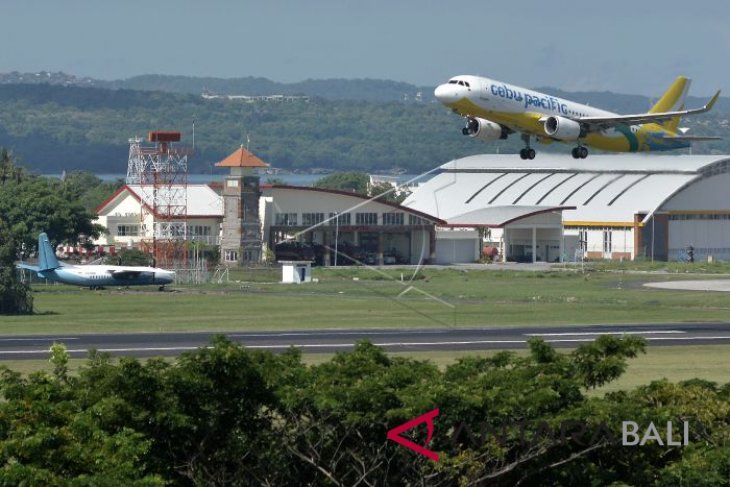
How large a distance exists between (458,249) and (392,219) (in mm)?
9824

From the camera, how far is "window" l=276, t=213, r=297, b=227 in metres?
166

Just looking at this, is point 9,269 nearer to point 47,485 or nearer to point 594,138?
→ point 594,138

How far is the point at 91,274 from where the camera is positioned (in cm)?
12125

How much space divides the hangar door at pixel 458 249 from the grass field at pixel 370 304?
3478 cm

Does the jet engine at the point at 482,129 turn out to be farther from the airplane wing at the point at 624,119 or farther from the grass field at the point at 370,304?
the grass field at the point at 370,304

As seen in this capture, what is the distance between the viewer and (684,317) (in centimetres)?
8919

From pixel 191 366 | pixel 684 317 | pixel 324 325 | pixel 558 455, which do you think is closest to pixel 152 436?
pixel 191 366

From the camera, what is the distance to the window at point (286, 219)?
165500mm

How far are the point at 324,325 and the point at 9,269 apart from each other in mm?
26088

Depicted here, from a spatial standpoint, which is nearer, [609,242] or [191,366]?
[191,366]

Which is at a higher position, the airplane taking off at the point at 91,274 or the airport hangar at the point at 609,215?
the airport hangar at the point at 609,215

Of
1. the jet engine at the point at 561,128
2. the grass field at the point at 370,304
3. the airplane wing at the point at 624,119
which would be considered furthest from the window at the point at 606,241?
the jet engine at the point at 561,128

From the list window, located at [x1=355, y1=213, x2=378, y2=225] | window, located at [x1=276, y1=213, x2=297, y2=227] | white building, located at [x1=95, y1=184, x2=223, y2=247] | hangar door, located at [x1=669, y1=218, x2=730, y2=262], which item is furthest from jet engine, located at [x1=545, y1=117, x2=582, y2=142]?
hangar door, located at [x1=669, y1=218, x2=730, y2=262]

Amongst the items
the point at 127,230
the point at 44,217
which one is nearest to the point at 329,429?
the point at 44,217
